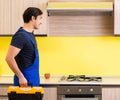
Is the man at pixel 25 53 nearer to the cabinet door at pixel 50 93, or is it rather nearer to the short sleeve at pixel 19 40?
the short sleeve at pixel 19 40

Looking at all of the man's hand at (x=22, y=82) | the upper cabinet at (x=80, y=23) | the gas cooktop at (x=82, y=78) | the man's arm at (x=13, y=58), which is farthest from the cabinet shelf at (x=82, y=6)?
the man's hand at (x=22, y=82)

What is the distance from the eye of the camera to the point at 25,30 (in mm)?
2834

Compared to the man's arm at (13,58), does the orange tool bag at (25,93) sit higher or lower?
lower

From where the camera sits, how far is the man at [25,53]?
8.87 ft

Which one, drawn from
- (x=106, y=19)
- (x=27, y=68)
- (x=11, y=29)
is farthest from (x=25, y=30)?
(x=106, y=19)

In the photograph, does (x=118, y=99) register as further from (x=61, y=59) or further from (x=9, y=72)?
(x=9, y=72)

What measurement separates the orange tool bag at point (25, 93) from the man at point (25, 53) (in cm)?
16

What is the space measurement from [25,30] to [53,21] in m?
1.12

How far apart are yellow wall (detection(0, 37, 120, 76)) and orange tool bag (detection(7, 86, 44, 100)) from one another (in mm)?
1346

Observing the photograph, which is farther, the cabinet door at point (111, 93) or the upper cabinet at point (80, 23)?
the upper cabinet at point (80, 23)

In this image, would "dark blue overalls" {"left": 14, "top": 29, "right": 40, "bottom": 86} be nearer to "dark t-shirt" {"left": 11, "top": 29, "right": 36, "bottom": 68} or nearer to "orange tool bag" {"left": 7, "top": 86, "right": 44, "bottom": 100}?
"dark t-shirt" {"left": 11, "top": 29, "right": 36, "bottom": 68}

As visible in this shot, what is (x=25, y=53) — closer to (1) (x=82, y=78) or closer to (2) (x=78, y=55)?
(1) (x=82, y=78)

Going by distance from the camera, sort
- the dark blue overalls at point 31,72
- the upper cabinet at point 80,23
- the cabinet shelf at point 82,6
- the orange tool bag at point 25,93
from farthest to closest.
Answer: the upper cabinet at point 80,23
the cabinet shelf at point 82,6
the dark blue overalls at point 31,72
the orange tool bag at point 25,93

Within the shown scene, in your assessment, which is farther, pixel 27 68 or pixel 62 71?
pixel 62 71
